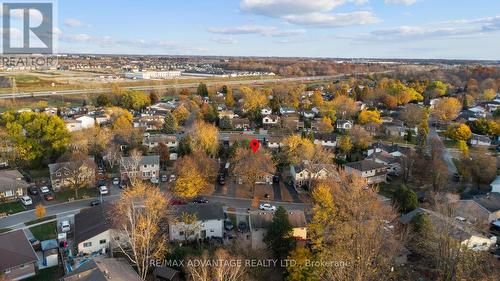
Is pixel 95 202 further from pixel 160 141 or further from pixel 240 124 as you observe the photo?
pixel 240 124

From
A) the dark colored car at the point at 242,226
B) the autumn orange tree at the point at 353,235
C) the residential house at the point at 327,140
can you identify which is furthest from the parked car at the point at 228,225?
the residential house at the point at 327,140

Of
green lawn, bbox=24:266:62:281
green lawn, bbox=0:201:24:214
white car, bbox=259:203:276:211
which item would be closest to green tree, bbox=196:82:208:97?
green lawn, bbox=0:201:24:214

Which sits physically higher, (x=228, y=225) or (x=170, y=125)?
(x=170, y=125)

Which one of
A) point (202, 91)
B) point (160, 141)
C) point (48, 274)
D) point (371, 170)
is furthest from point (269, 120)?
point (48, 274)

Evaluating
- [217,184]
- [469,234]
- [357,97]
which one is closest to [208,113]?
[217,184]

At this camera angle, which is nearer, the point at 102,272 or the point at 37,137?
the point at 102,272
